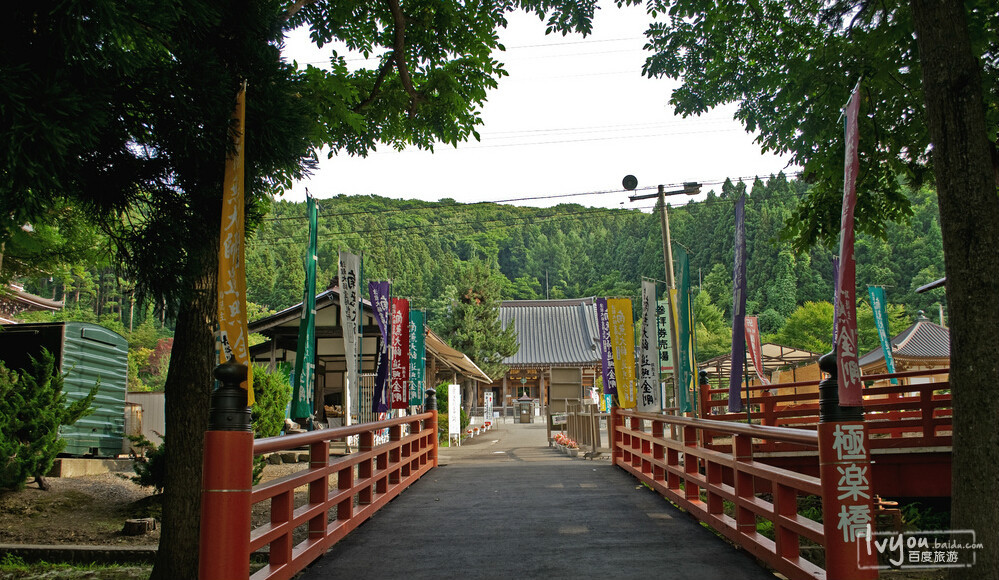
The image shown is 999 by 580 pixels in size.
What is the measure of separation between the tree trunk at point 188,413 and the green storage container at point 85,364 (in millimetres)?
6976

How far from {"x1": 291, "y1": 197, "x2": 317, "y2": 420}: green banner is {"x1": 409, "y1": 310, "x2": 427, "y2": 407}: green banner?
6929 millimetres

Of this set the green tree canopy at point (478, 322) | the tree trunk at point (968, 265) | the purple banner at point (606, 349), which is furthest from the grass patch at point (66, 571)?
the green tree canopy at point (478, 322)

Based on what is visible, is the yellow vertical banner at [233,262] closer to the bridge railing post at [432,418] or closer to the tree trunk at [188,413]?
the tree trunk at [188,413]

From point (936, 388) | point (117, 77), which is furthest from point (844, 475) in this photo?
point (936, 388)

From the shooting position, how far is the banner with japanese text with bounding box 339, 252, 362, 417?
30.5ft

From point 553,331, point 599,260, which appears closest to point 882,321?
point 553,331

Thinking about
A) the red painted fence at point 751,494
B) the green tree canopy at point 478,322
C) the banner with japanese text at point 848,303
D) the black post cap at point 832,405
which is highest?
the green tree canopy at point 478,322

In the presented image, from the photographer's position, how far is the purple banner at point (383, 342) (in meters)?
11.4

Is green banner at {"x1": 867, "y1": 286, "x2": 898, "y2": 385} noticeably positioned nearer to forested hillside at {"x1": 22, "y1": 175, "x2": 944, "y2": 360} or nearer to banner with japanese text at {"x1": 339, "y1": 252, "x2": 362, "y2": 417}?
banner with japanese text at {"x1": 339, "y1": 252, "x2": 362, "y2": 417}

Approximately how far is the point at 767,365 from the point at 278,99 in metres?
25.2

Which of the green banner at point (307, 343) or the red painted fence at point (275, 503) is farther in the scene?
the green banner at point (307, 343)

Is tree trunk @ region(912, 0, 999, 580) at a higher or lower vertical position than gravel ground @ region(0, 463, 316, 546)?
higher

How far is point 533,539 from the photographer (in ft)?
18.4

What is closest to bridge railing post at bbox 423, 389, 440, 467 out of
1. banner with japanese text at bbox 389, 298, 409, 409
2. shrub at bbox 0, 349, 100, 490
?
banner with japanese text at bbox 389, 298, 409, 409
